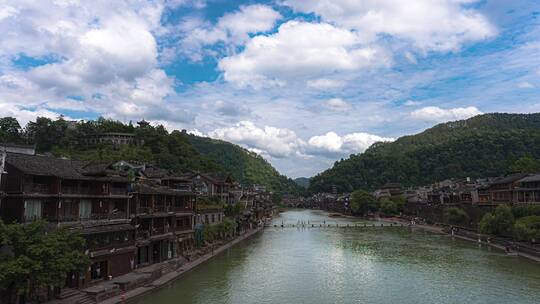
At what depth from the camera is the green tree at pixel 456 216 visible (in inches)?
3558

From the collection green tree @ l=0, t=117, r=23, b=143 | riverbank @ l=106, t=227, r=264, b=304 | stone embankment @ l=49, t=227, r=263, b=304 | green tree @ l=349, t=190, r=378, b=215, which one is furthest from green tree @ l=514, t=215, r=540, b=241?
green tree @ l=0, t=117, r=23, b=143

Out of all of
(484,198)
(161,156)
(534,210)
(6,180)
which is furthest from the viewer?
(161,156)

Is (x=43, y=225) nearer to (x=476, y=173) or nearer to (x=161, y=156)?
(x=161, y=156)

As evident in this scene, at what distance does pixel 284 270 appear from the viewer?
4712 centimetres

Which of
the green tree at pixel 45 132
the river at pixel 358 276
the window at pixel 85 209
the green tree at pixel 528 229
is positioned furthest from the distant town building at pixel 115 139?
the green tree at pixel 528 229

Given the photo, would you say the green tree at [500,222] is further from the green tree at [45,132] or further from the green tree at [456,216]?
the green tree at [45,132]

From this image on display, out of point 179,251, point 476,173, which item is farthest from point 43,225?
point 476,173

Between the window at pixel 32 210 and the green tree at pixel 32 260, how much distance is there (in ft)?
10.3

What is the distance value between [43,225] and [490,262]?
4916 cm

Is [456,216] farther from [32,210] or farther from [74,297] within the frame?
[32,210]

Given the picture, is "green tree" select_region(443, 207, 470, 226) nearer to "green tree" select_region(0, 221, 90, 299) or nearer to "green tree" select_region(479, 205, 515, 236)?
"green tree" select_region(479, 205, 515, 236)

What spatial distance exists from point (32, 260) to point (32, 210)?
20.7 feet

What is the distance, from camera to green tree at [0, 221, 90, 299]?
23.9m

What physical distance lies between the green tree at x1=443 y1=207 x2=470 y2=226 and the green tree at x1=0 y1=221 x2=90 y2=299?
274 ft
